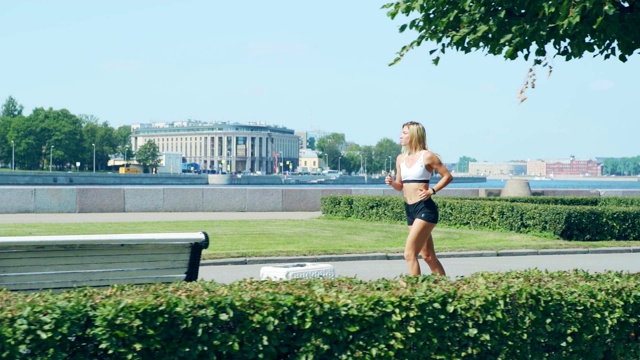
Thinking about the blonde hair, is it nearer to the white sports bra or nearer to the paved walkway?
the white sports bra

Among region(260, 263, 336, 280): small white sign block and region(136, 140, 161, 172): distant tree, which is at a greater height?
region(136, 140, 161, 172): distant tree

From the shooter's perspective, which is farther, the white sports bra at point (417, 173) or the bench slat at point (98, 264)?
the white sports bra at point (417, 173)

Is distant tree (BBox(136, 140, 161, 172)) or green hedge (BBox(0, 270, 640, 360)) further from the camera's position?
distant tree (BBox(136, 140, 161, 172))

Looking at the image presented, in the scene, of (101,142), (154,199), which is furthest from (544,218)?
(101,142)

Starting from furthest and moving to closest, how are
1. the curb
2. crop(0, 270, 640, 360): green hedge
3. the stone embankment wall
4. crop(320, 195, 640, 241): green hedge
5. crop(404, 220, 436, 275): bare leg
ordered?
the stone embankment wall
crop(320, 195, 640, 241): green hedge
the curb
crop(404, 220, 436, 275): bare leg
crop(0, 270, 640, 360): green hedge

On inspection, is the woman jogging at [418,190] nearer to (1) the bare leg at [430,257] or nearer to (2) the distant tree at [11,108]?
(1) the bare leg at [430,257]

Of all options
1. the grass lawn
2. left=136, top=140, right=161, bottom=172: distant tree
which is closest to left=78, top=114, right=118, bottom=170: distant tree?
left=136, top=140, right=161, bottom=172: distant tree

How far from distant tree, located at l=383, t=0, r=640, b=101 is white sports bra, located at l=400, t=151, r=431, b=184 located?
54.8 inches

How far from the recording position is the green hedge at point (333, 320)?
16.3ft

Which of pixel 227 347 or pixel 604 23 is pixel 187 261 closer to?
pixel 227 347

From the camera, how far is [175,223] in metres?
21.7

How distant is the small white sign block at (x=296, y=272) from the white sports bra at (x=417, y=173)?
1451 millimetres

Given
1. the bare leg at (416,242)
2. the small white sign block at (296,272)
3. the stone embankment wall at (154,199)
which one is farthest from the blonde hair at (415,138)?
the stone embankment wall at (154,199)

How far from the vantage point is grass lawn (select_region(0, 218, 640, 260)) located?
624 inches
